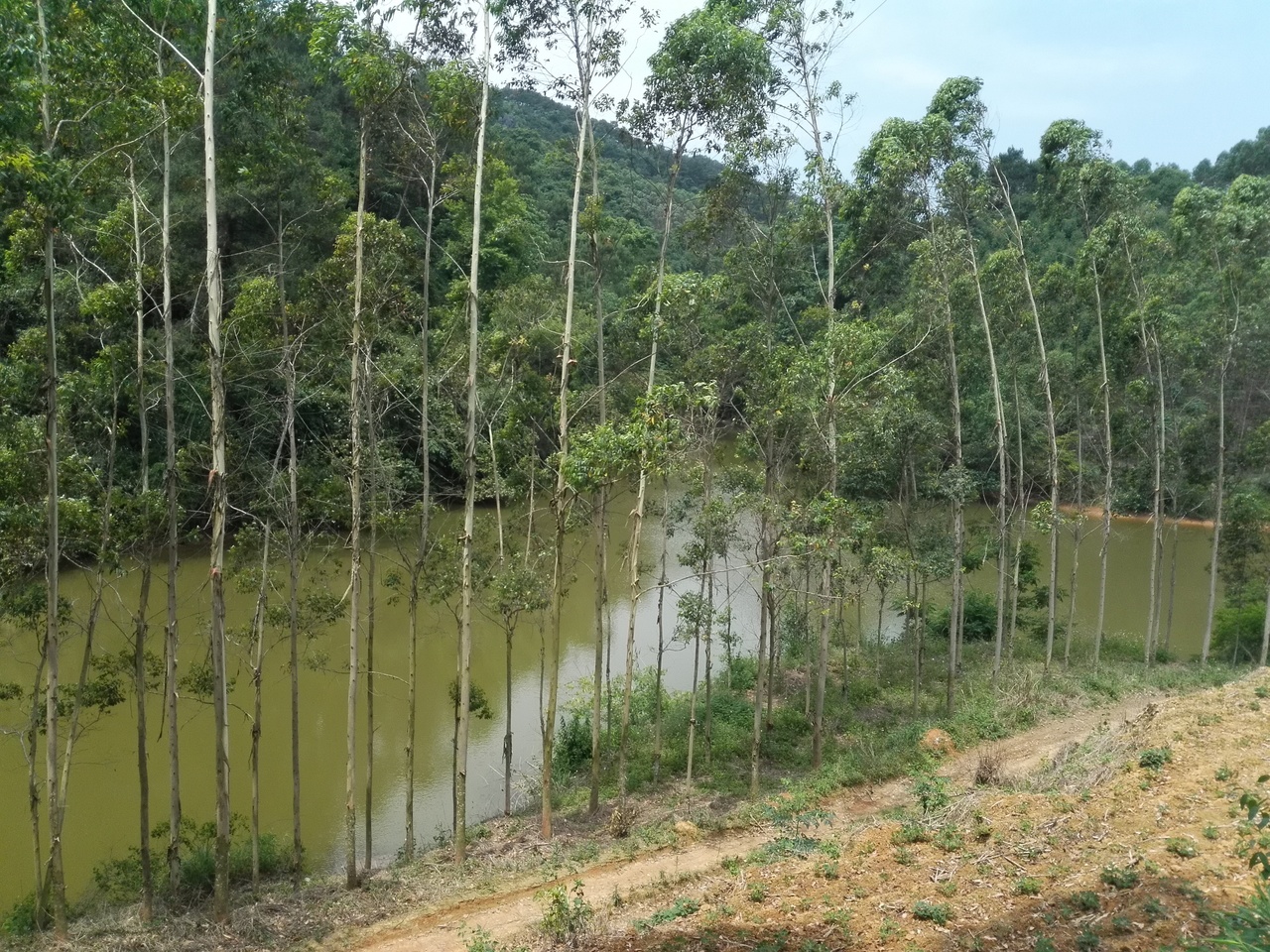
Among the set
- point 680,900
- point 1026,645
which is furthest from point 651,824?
point 1026,645

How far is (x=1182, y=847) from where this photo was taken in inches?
272

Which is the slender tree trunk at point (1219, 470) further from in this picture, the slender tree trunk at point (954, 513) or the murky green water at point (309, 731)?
the murky green water at point (309, 731)

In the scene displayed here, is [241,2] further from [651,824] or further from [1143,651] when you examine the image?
[1143,651]

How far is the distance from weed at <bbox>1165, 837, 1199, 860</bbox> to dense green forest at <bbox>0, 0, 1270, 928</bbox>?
5.64m

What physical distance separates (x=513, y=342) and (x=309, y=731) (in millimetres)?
8272

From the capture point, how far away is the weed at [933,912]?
6449mm

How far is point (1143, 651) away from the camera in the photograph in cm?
2238

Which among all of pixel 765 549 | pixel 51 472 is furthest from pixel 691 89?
pixel 51 472

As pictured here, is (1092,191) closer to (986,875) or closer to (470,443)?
(470,443)

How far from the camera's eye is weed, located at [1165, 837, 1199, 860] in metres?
6.83

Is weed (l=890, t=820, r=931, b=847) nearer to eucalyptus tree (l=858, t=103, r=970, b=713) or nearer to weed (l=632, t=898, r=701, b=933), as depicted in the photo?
weed (l=632, t=898, r=701, b=933)

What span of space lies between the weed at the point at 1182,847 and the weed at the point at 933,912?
1.89 metres

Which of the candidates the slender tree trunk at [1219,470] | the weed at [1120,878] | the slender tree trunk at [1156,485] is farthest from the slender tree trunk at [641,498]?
the slender tree trunk at [1219,470]

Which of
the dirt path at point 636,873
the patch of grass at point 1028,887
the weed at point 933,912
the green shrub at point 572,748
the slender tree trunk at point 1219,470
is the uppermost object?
the slender tree trunk at point 1219,470
